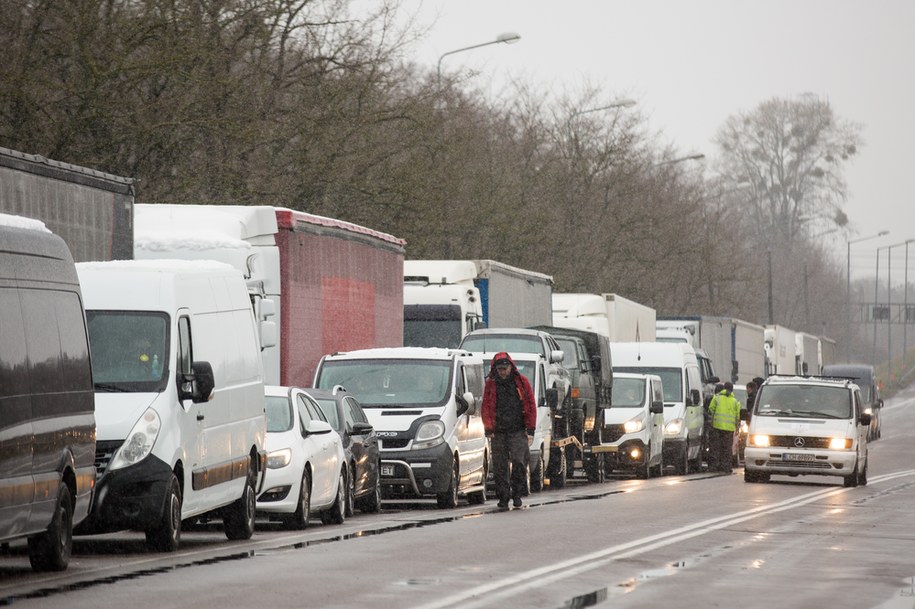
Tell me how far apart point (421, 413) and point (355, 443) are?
2013 mm

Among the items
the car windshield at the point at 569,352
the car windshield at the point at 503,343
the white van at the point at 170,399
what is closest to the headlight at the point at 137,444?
the white van at the point at 170,399

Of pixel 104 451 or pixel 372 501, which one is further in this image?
pixel 372 501

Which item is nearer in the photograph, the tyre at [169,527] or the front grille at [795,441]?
the tyre at [169,527]

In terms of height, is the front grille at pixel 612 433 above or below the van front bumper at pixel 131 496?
below

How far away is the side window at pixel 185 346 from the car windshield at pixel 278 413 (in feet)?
11.9

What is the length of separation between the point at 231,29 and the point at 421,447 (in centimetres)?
1484

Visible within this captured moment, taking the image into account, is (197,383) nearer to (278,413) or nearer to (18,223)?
(18,223)

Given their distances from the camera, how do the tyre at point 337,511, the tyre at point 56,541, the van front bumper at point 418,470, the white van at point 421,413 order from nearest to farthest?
the tyre at point 56,541 → the tyre at point 337,511 → the van front bumper at point 418,470 → the white van at point 421,413

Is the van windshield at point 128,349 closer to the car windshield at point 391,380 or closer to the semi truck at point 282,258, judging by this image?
the semi truck at point 282,258

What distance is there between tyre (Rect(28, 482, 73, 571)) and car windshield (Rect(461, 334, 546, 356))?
17.6m

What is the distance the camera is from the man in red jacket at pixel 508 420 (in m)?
21.9

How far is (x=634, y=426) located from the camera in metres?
34.4

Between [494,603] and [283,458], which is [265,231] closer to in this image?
[283,458]

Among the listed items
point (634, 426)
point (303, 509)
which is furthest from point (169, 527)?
point (634, 426)
